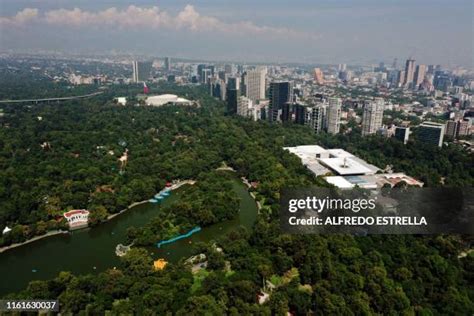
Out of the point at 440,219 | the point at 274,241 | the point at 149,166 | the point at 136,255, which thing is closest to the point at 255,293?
the point at 274,241

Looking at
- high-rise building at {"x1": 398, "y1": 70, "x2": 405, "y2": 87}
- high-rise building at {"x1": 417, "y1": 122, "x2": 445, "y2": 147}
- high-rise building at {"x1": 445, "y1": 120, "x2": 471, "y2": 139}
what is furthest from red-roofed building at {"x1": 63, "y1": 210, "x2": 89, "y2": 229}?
high-rise building at {"x1": 398, "y1": 70, "x2": 405, "y2": 87}

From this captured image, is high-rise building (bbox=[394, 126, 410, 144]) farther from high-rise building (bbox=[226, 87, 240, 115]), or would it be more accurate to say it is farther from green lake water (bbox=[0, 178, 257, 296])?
high-rise building (bbox=[226, 87, 240, 115])

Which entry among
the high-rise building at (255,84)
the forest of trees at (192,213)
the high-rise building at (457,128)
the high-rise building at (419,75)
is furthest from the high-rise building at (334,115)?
the high-rise building at (419,75)

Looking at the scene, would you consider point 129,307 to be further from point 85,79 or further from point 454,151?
point 85,79

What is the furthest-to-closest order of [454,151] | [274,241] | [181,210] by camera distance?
[454,151], [181,210], [274,241]

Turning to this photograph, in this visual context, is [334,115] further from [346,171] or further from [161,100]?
[161,100]

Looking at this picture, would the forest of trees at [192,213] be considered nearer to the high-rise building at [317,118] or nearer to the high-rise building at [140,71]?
the high-rise building at [317,118]
